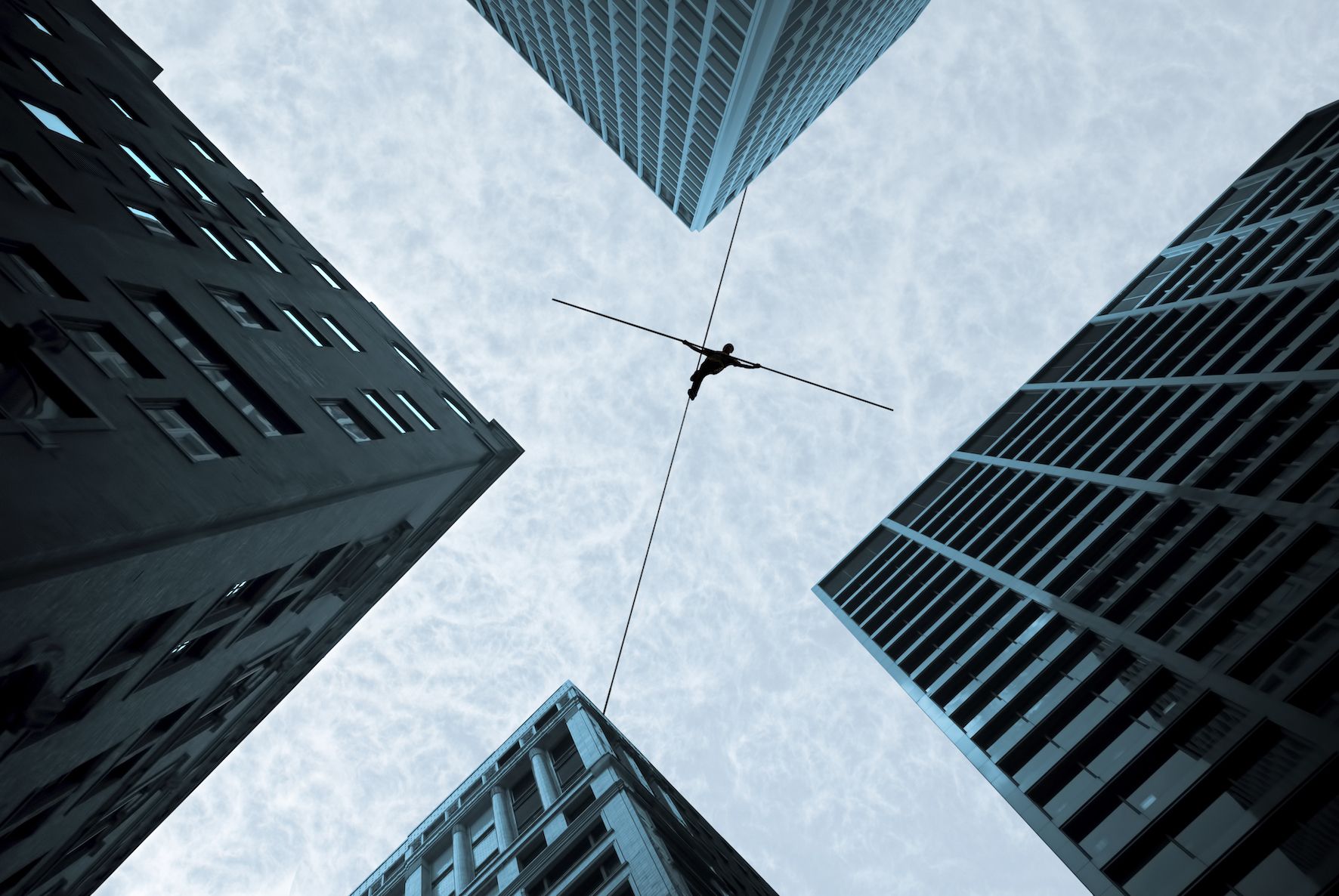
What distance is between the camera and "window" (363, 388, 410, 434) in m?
27.8

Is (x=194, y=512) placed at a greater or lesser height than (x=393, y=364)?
lesser

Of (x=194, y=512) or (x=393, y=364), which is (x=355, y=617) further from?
(x=194, y=512)

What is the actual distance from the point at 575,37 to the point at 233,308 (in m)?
54.3

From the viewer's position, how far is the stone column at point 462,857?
4291 centimetres

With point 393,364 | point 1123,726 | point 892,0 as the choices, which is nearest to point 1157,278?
point 892,0

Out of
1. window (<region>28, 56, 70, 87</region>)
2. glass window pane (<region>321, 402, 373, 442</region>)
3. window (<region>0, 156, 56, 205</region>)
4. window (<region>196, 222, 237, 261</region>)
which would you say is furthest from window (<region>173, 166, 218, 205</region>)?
window (<region>0, 156, 56, 205</region>)

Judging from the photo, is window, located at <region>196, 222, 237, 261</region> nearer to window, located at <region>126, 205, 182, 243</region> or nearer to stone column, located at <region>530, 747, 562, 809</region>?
window, located at <region>126, 205, 182, 243</region>

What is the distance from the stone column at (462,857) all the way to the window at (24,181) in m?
35.0

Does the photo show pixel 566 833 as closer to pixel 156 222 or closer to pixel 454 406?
pixel 454 406

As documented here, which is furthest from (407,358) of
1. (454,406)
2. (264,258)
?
(264,258)

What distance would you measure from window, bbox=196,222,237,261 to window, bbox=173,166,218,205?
2232 millimetres

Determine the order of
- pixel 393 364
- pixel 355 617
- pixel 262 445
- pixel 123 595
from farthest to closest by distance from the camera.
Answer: pixel 355 617
pixel 393 364
pixel 262 445
pixel 123 595

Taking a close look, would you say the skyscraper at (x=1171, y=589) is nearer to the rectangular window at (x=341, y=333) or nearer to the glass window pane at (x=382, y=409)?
the glass window pane at (x=382, y=409)

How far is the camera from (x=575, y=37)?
224 ft
